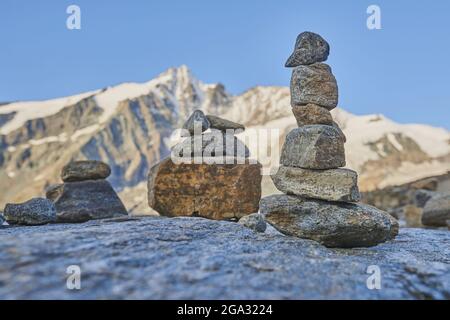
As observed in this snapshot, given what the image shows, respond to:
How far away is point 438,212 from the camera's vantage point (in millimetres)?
22609

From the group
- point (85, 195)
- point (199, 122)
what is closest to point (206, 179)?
point (199, 122)

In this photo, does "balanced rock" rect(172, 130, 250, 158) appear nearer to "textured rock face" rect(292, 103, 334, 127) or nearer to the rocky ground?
"textured rock face" rect(292, 103, 334, 127)

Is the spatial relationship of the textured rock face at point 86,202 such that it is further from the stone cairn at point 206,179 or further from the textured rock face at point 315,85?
the textured rock face at point 315,85

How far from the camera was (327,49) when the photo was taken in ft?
41.6

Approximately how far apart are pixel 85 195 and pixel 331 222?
1428 cm

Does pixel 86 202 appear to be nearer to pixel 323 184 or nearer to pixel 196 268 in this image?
pixel 323 184

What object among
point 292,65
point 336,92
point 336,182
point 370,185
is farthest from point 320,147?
point 370,185

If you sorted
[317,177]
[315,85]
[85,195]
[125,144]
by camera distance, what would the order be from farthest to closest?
[125,144], [85,195], [315,85], [317,177]

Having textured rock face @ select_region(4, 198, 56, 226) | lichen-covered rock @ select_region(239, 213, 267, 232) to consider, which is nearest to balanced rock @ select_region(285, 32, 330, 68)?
lichen-covered rock @ select_region(239, 213, 267, 232)

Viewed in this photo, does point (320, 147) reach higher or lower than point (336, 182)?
higher

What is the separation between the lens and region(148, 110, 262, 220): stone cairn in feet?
61.1
